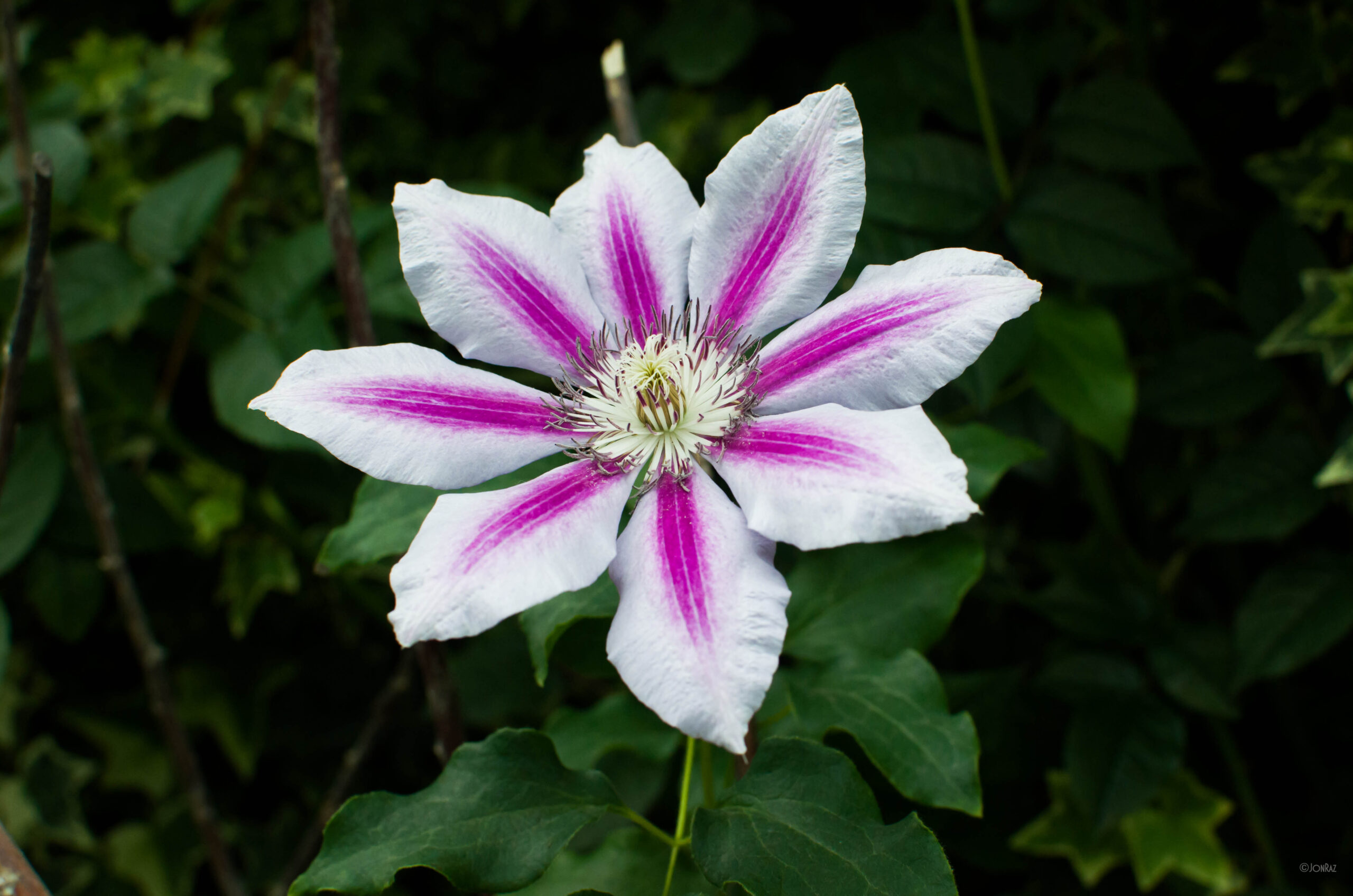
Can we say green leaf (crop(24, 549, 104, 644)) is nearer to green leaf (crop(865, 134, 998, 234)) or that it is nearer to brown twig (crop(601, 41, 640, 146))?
brown twig (crop(601, 41, 640, 146))

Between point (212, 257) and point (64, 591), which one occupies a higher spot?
point (212, 257)

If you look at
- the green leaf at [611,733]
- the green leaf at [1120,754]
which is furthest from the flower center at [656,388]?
the green leaf at [1120,754]

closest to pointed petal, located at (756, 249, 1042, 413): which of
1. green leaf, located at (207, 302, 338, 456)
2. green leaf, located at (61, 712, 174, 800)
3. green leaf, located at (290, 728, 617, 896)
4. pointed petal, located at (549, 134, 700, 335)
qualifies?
pointed petal, located at (549, 134, 700, 335)

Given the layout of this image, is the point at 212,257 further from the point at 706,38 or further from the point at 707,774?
the point at 707,774

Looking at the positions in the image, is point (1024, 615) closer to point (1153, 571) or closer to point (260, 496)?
point (1153, 571)

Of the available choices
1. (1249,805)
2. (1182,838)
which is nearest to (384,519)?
(1182,838)

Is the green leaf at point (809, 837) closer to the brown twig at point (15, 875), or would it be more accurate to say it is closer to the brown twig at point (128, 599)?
the brown twig at point (15, 875)
